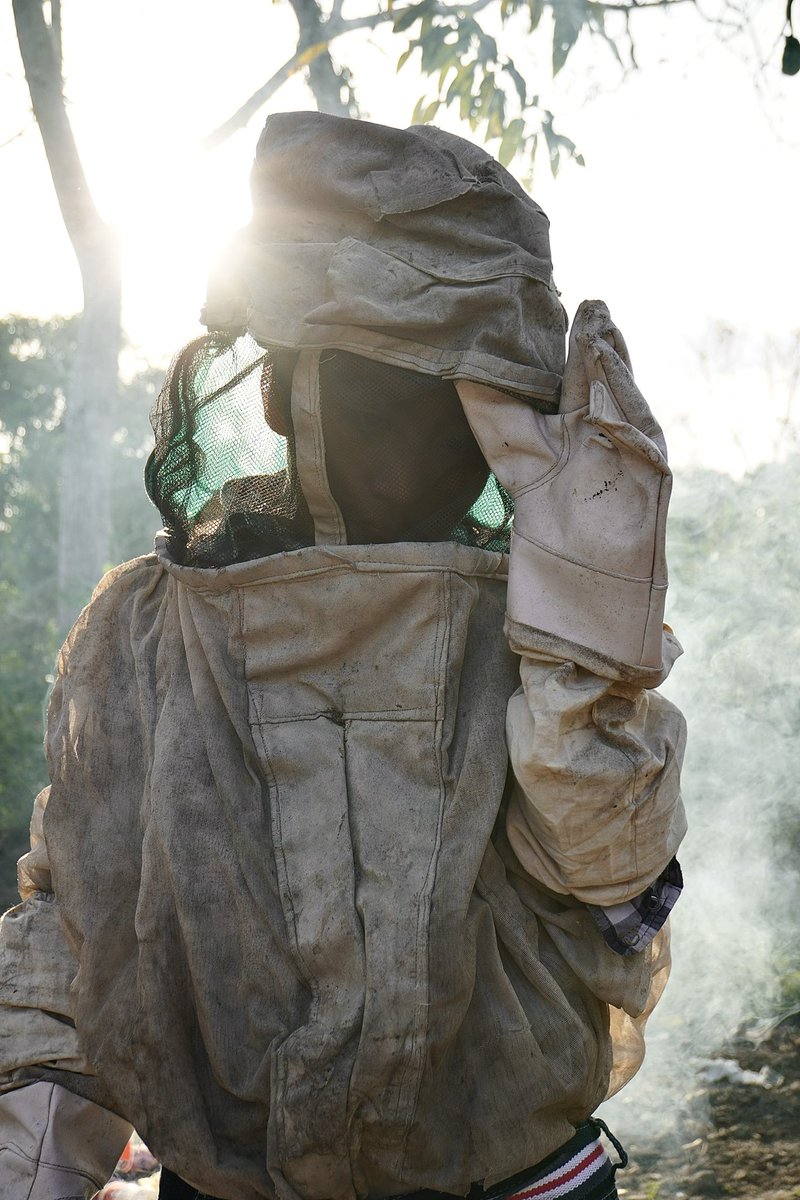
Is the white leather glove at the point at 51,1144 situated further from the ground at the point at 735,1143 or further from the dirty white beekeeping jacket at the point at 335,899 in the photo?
the ground at the point at 735,1143

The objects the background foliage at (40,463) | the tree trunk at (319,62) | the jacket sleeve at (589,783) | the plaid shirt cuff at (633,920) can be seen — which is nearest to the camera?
the jacket sleeve at (589,783)

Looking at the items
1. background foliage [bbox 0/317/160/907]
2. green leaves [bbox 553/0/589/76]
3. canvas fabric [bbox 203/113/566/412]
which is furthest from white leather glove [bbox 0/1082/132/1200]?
background foliage [bbox 0/317/160/907]

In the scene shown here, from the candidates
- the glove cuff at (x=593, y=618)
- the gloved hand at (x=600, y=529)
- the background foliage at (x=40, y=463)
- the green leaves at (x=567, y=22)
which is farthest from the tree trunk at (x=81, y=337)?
the glove cuff at (x=593, y=618)

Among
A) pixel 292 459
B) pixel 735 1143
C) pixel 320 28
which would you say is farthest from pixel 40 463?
pixel 292 459

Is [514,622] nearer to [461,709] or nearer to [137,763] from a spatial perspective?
[461,709]

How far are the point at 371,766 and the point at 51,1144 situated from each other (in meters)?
0.82

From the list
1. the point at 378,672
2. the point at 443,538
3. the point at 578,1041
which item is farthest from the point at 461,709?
the point at 578,1041

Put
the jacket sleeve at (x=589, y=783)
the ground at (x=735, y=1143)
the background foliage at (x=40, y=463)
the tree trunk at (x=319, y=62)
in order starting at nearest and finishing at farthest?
the jacket sleeve at (x=589, y=783) → the ground at (x=735, y=1143) → the tree trunk at (x=319, y=62) → the background foliage at (x=40, y=463)

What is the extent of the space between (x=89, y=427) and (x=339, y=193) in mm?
6901

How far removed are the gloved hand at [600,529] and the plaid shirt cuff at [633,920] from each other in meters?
0.40

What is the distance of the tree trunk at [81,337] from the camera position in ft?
21.9

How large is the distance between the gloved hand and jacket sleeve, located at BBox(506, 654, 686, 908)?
0.17ft

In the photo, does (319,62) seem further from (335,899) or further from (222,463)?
(335,899)

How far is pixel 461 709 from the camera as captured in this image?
1.94m
